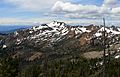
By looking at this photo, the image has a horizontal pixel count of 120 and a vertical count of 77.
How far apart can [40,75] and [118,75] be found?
179ft

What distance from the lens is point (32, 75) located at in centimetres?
19162

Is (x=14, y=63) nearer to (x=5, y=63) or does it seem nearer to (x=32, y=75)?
(x=5, y=63)

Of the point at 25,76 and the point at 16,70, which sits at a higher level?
the point at 16,70

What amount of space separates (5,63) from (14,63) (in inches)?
131

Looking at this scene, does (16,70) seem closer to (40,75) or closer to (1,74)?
(1,74)

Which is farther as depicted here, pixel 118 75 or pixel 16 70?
pixel 118 75

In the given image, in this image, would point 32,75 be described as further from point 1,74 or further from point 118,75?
point 1,74

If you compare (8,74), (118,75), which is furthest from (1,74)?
(118,75)

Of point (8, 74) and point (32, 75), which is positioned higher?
point (8, 74)

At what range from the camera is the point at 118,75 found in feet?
655

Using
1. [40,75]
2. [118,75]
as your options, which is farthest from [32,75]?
[118,75]

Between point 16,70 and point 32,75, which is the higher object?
point 16,70

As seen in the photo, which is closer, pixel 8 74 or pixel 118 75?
pixel 8 74

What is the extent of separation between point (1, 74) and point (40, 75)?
86.6 meters
